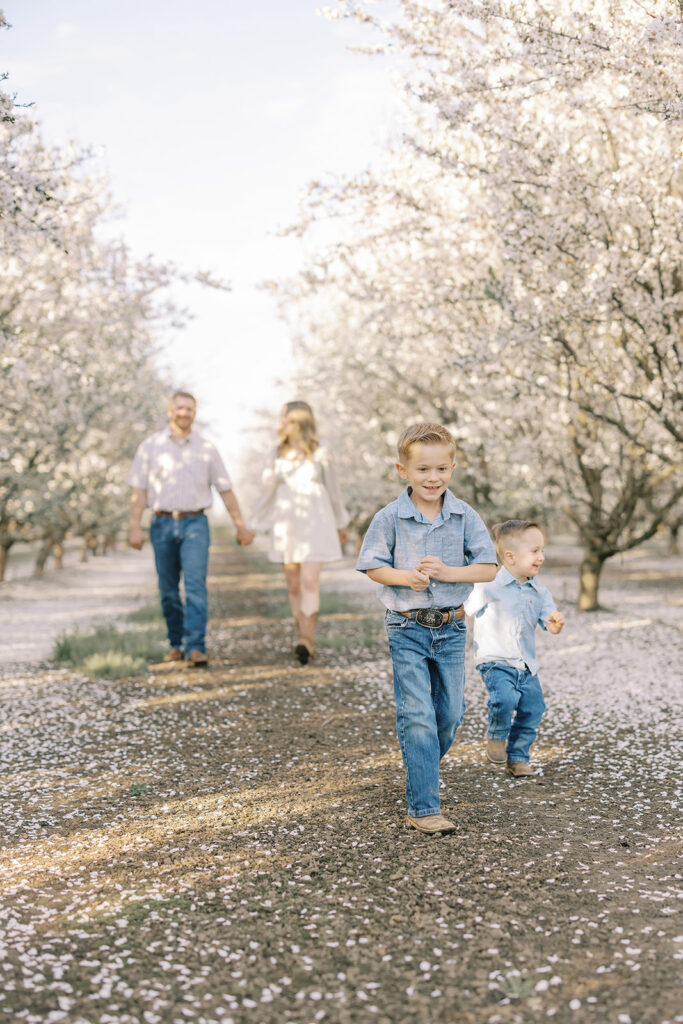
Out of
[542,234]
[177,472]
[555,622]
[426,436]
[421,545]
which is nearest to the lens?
[426,436]

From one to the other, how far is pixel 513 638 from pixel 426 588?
3.31 feet

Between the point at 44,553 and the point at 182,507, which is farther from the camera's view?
the point at 44,553

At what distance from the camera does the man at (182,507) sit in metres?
7.48

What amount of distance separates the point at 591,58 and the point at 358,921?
192 inches

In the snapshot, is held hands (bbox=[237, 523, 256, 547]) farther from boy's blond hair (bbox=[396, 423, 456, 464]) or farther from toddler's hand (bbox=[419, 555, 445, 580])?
toddler's hand (bbox=[419, 555, 445, 580])

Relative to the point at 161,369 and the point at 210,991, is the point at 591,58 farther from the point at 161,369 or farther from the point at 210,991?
the point at 161,369

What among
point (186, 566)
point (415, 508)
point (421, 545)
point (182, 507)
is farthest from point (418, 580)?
point (182, 507)

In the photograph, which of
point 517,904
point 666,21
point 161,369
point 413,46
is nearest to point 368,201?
point 413,46

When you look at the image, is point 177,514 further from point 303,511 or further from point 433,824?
point 433,824

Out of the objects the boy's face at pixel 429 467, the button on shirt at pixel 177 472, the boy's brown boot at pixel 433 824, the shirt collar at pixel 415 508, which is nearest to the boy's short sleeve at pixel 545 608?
the shirt collar at pixel 415 508

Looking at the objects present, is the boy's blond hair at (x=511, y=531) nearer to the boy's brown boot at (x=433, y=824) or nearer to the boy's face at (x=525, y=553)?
the boy's face at (x=525, y=553)

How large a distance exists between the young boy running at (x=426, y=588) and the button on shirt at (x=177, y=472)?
12.7ft

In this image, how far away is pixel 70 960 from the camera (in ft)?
8.71

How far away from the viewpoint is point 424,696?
3.86 meters
